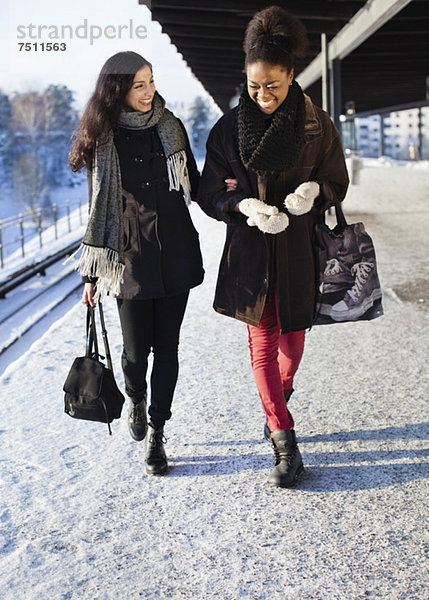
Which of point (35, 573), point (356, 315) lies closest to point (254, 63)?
point (356, 315)

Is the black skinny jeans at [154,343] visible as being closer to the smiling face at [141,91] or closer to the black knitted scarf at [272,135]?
the black knitted scarf at [272,135]

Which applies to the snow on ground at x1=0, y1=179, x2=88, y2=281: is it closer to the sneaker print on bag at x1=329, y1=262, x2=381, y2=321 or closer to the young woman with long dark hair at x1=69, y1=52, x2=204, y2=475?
the young woman with long dark hair at x1=69, y1=52, x2=204, y2=475

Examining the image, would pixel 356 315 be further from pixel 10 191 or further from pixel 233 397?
pixel 10 191

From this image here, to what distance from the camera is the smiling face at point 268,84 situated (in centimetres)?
277

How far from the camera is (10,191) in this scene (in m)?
68.3

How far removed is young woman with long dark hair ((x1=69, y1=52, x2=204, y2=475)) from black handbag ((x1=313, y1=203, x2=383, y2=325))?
53 cm

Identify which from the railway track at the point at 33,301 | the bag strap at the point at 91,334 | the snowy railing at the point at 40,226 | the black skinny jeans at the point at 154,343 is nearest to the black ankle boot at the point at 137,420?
the black skinny jeans at the point at 154,343

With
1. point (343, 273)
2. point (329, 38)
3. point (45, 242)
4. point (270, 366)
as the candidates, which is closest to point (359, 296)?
point (343, 273)

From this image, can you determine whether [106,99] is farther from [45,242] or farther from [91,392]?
[45,242]

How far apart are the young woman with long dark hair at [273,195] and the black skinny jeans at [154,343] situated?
0.73 feet

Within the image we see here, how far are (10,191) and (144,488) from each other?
68830 millimetres

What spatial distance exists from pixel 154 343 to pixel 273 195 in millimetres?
816

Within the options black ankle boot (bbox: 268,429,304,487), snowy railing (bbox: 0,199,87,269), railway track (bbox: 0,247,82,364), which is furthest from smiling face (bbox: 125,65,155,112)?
snowy railing (bbox: 0,199,87,269)

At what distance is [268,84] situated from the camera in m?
2.79
